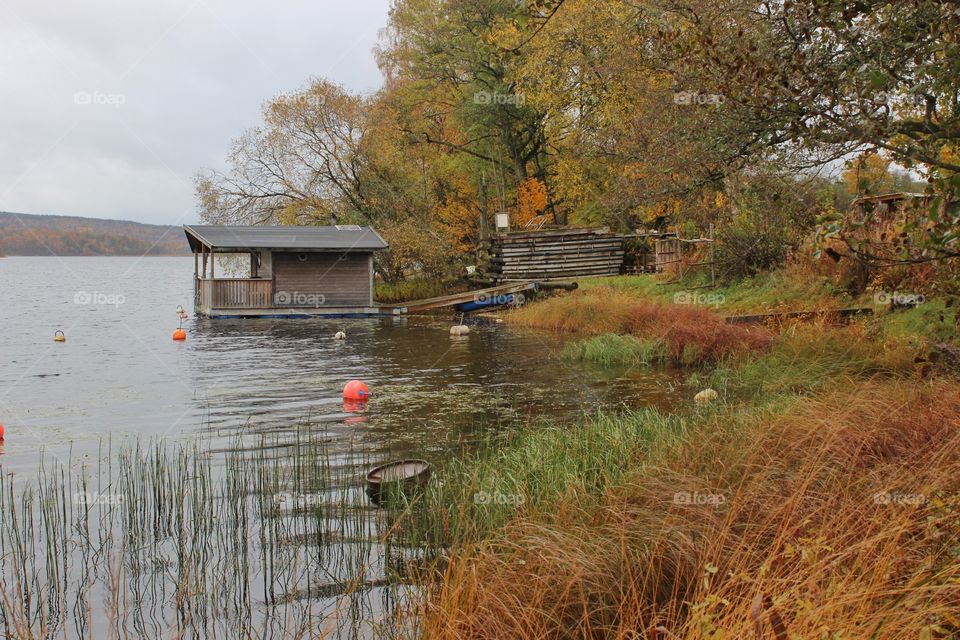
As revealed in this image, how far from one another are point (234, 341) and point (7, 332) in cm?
1111

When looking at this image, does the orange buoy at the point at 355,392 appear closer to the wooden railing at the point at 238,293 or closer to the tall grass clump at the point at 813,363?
the tall grass clump at the point at 813,363

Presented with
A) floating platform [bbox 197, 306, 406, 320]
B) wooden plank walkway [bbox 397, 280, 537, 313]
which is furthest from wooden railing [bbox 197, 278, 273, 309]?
wooden plank walkway [bbox 397, 280, 537, 313]

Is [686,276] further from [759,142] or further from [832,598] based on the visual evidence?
Result: [832,598]

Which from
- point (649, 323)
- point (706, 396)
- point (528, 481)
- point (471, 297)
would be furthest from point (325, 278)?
point (528, 481)

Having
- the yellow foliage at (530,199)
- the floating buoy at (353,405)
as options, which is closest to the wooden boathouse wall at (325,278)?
the yellow foliage at (530,199)

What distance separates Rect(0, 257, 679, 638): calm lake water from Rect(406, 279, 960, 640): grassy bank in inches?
36.4

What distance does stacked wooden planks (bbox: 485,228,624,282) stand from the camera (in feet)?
116

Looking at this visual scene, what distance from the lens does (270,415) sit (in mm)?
12695

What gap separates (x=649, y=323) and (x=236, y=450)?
12.6 metres

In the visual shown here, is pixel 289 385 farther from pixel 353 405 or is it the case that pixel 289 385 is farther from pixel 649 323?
pixel 649 323

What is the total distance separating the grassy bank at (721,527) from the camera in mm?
3590

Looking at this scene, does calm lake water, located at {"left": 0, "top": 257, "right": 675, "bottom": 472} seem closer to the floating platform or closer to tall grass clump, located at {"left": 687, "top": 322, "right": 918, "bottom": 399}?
tall grass clump, located at {"left": 687, "top": 322, "right": 918, "bottom": 399}

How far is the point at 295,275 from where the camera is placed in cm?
3438

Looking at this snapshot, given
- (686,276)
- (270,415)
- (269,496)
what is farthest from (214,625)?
(686,276)
